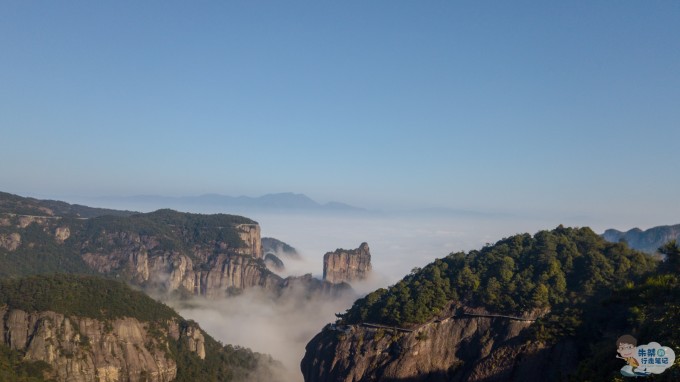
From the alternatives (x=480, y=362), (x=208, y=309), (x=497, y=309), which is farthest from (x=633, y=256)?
(x=208, y=309)

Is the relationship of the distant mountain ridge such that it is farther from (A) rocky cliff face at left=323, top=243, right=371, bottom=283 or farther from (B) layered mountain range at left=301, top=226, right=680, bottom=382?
(B) layered mountain range at left=301, top=226, right=680, bottom=382

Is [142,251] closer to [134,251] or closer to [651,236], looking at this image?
[134,251]

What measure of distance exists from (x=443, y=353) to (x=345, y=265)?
137711mm

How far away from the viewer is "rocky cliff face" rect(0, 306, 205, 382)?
7456 cm

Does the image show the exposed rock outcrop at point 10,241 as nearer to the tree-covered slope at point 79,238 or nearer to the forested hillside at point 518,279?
the tree-covered slope at point 79,238

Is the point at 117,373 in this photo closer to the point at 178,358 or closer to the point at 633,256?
the point at 178,358

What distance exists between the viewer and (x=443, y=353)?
153 feet

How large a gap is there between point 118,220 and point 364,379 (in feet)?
523

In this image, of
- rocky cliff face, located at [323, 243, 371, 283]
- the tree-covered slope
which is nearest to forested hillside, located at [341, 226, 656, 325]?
the tree-covered slope

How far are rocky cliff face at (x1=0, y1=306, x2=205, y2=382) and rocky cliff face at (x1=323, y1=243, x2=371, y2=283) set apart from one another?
3779 inches

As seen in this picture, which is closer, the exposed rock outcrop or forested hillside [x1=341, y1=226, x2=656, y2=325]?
forested hillside [x1=341, y1=226, x2=656, y2=325]

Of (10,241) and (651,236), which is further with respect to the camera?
(651,236)

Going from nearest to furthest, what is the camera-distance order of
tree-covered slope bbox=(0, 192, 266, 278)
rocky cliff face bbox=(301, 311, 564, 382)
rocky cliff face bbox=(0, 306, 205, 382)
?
rocky cliff face bbox=(301, 311, 564, 382), rocky cliff face bbox=(0, 306, 205, 382), tree-covered slope bbox=(0, 192, 266, 278)

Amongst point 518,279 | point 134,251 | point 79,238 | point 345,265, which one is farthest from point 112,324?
point 345,265
